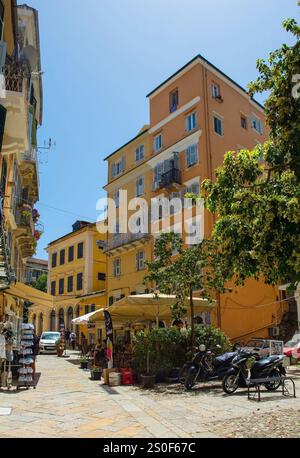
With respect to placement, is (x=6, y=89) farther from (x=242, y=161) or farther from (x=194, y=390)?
(x=194, y=390)

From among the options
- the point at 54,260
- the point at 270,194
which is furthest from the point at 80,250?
the point at 270,194

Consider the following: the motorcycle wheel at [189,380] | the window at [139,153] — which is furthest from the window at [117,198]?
the motorcycle wheel at [189,380]

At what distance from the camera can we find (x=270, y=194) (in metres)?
6.76

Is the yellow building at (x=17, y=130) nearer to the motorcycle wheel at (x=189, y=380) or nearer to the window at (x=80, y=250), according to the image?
the motorcycle wheel at (x=189, y=380)

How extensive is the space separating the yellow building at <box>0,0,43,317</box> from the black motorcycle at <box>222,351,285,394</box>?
255 inches

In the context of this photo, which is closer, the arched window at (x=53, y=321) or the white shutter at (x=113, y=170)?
the white shutter at (x=113, y=170)

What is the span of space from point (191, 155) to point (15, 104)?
16629 millimetres

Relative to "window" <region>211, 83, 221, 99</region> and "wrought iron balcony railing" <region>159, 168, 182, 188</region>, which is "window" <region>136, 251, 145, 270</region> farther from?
"window" <region>211, 83, 221, 99</region>

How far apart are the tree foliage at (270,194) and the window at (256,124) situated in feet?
78.1

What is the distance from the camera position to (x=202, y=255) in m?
14.7

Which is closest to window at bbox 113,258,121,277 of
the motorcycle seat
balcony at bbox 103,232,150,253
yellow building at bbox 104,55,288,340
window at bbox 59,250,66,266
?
yellow building at bbox 104,55,288,340

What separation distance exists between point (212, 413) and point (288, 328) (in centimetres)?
1890

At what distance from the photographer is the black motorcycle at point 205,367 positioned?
11.9m
